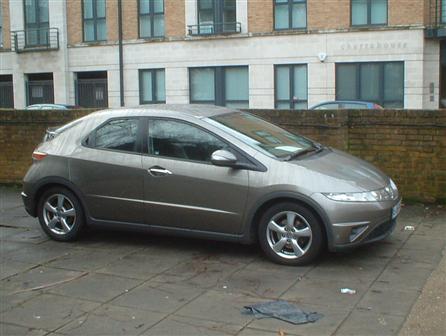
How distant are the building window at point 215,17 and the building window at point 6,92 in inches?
486

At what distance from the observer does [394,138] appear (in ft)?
30.3

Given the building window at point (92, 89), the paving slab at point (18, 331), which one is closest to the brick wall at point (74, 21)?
the building window at point (92, 89)

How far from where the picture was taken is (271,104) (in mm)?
30156

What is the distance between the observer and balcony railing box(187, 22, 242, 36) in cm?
3091

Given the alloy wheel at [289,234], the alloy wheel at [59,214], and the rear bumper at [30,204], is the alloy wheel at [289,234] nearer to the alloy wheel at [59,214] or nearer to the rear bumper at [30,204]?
the alloy wheel at [59,214]

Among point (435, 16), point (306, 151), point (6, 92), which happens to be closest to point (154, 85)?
point (6, 92)

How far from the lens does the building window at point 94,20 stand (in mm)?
33844

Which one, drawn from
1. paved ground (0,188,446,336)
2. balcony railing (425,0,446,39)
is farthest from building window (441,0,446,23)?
paved ground (0,188,446,336)

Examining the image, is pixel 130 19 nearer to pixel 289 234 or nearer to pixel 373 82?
pixel 373 82

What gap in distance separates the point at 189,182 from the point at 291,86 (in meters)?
24.0

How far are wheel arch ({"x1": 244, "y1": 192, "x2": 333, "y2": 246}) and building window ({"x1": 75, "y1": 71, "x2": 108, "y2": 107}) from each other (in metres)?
28.8

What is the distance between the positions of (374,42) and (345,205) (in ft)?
77.8

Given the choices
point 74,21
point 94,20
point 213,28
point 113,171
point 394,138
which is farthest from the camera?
point 74,21

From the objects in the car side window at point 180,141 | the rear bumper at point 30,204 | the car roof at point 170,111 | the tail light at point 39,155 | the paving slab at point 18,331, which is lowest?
the paving slab at point 18,331
